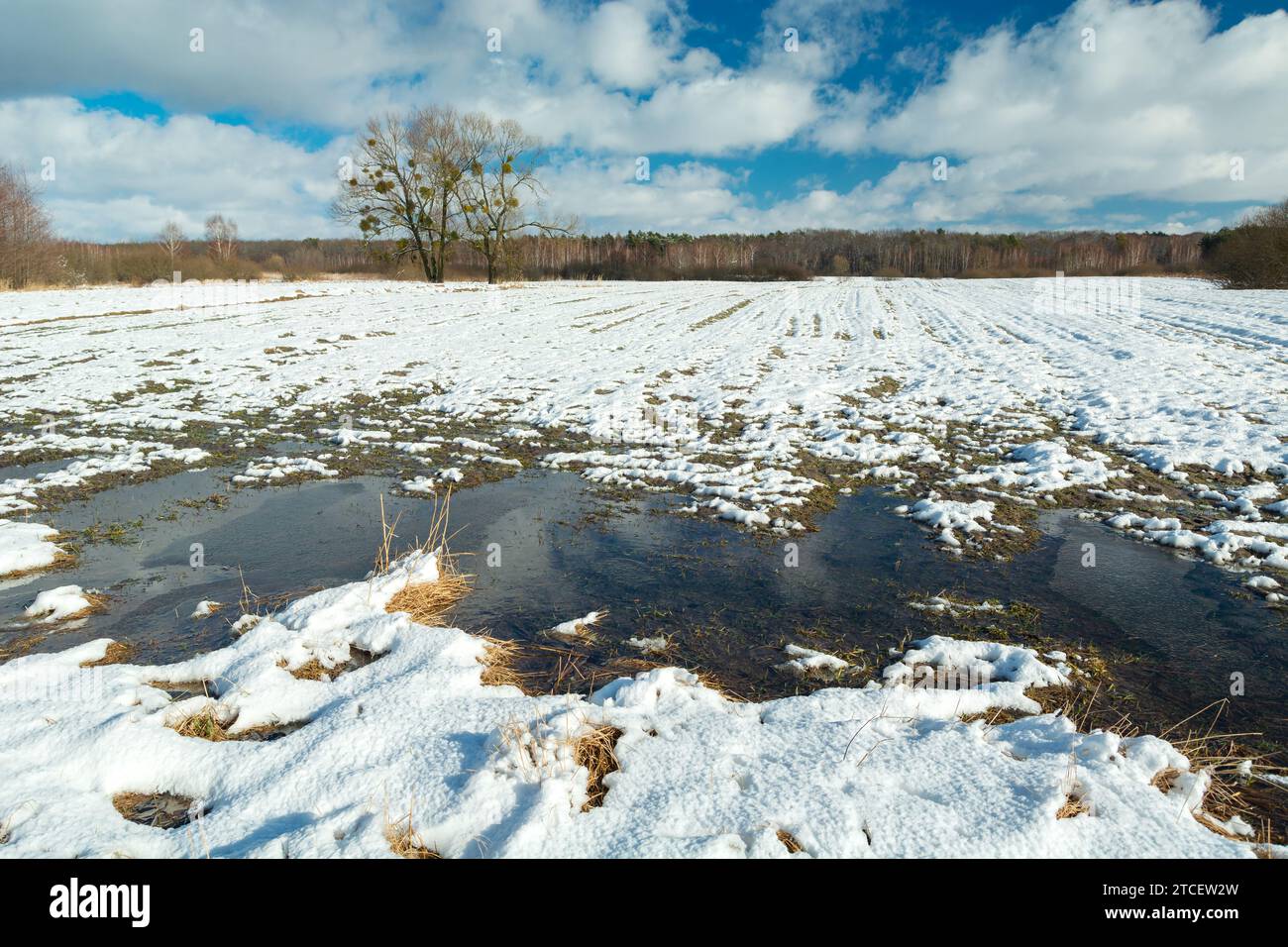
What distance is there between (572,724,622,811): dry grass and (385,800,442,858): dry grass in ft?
2.17

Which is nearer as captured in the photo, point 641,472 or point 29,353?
point 641,472

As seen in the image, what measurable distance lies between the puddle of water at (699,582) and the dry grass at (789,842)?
1166 mm

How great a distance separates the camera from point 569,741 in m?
3.06

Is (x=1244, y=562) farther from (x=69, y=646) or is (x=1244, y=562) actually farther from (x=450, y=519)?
(x=69, y=646)

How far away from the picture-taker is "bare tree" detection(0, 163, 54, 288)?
31.0 metres

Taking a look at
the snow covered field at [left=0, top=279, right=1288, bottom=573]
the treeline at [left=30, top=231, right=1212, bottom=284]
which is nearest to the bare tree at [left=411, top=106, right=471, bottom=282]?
the treeline at [left=30, top=231, right=1212, bottom=284]

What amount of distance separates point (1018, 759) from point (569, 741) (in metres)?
2.02

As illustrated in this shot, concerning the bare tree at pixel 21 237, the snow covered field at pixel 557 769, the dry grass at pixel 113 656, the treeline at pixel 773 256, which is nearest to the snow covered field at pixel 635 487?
the snow covered field at pixel 557 769

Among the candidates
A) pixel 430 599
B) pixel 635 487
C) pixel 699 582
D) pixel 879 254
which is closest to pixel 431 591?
pixel 430 599

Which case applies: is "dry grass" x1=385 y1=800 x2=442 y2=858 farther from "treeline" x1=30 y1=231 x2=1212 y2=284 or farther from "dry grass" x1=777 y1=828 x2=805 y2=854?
"treeline" x1=30 y1=231 x2=1212 y2=284

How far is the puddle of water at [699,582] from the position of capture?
163 inches
